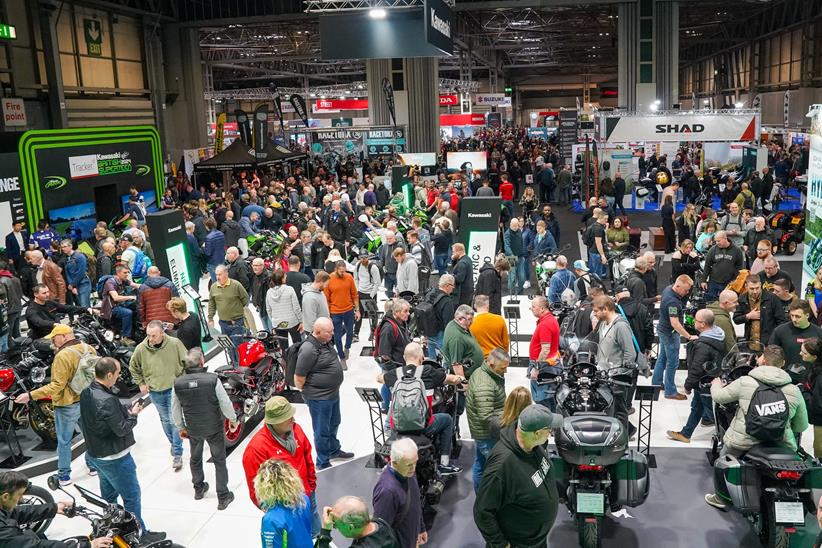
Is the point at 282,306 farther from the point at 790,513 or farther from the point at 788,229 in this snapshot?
the point at 788,229

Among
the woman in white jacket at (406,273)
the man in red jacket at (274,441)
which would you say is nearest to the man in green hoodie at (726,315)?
the woman in white jacket at (406,273)

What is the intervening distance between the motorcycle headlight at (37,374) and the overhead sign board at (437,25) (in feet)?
22.5

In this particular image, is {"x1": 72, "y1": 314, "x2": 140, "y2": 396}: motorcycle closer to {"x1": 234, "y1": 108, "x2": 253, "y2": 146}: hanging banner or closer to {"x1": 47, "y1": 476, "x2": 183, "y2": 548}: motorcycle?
{"x1": 47, "y1": 476, "x2": 183, "y2": 548}: motorcycle

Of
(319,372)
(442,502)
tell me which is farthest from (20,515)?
(442,502)

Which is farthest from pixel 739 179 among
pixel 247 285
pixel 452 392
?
pixel 452 392

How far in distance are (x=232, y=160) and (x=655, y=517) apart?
16.5 meters

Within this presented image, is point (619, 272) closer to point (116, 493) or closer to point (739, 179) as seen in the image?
point (116, 493)

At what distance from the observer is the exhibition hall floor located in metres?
5.24

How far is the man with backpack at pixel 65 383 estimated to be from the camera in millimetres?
5977

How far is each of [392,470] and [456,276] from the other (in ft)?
18.8

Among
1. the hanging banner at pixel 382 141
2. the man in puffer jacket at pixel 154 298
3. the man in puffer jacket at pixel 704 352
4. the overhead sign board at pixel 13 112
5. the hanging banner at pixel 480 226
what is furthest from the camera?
the hanging banner at pixel 382 141

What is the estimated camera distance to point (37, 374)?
696 cm

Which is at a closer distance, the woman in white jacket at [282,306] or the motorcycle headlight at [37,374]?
the motorcycle headlight at [37,374]

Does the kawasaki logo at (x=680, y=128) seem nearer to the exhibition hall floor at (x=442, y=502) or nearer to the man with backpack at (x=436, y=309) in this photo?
the exhibition hall floor at (x=442, y=502)
